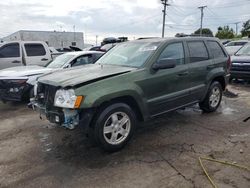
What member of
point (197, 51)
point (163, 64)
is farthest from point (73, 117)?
point (197, 51)

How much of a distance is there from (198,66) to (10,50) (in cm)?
753

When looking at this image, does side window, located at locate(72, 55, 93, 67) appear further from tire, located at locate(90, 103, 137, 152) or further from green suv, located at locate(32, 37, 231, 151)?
tire, located at locate(90, 103, 137, 152)

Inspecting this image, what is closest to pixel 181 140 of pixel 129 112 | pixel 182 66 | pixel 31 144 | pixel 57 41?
pixel 129 112

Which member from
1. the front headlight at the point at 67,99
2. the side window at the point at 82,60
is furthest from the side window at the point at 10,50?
the front headlight at the point at 67,99

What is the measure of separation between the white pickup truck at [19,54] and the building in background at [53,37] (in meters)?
33.5

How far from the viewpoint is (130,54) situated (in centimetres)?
507

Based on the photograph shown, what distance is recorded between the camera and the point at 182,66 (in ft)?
17.0

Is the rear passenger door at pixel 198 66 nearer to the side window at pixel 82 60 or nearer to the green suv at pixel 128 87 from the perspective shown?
the green suv at pixel 128 87

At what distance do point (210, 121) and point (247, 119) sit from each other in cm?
82

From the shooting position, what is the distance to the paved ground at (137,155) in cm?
341

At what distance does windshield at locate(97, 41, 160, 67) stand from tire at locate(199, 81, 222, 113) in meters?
2.00

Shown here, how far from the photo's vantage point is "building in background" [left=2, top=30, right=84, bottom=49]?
4229 cm

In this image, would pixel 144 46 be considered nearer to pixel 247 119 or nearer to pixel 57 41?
pixel 247 119

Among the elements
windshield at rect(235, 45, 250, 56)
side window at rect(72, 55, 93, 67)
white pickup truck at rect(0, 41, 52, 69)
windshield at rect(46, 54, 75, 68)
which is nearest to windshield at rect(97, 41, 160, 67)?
side window at rect(72, 55, 93, 67)
